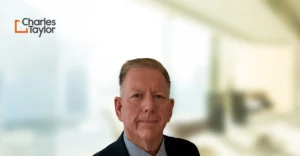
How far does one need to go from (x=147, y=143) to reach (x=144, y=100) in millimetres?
117

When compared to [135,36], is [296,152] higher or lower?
lower

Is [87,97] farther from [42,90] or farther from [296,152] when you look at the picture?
[296,152]

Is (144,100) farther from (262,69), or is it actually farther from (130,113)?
(262,69)

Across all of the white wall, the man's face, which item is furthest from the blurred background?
the man's face

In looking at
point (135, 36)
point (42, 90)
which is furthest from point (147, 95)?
point (42, 90)

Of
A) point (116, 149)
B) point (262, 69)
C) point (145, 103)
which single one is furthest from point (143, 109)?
point (262, 69)

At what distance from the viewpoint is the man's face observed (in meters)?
1.09

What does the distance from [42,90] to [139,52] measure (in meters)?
0.32

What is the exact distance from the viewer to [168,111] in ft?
3.80

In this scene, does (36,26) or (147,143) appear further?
(36,26)

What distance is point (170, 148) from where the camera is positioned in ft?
3.84

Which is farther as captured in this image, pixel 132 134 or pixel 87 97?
pixel 87 97

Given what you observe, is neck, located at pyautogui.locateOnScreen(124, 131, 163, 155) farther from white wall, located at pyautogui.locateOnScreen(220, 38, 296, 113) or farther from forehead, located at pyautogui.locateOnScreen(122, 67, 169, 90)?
white wall, located at pyautogui.locateOnScreen(220, 38, 296, 113)

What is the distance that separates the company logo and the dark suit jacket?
0.40 metres
